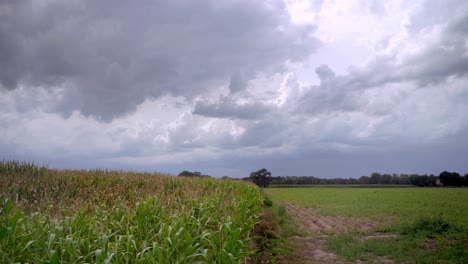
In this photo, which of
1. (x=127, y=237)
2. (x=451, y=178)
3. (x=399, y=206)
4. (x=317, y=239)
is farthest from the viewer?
(x=451, y=178)

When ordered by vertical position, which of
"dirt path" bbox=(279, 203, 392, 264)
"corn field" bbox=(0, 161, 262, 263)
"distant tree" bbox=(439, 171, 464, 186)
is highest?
"distant tree" bbox=(439, 171, 464, 186)

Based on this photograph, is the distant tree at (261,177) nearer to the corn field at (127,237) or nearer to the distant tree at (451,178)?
the distant tree at (451,178)

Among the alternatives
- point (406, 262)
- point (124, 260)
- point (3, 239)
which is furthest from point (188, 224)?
point (406, 262)

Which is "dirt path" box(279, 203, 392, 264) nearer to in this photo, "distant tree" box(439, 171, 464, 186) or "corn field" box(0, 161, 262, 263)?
"corn field" box(0, 161, 262, 263)

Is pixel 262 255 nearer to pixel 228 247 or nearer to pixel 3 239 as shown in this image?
pixel 228 247

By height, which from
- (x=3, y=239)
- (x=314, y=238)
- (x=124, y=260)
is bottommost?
(x=314, y=238)

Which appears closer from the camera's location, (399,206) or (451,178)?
(399,206)

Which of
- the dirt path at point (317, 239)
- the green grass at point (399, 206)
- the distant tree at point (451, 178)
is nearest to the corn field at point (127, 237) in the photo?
the dirt path at point (317, 239)

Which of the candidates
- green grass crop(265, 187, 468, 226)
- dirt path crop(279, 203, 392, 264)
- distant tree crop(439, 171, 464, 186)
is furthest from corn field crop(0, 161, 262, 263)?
distant tree crop(439, 171, 464, 186)

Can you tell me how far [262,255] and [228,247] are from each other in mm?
5145

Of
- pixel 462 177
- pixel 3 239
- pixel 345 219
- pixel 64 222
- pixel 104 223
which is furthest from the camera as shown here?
pixel 462 177

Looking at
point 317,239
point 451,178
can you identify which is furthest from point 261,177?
point 317,239

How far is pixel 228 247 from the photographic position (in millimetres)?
5109

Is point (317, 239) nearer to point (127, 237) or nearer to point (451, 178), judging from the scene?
point (127, 237)
